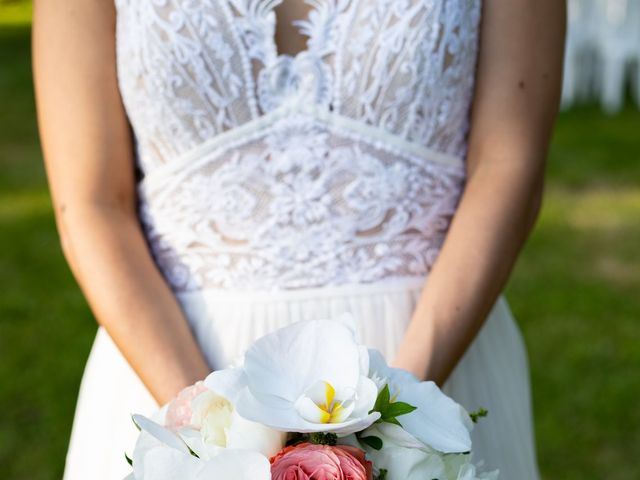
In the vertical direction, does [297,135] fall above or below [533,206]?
above

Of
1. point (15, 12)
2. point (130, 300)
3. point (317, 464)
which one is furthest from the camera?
point (15, 12)

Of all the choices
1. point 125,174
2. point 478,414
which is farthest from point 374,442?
point 125,174

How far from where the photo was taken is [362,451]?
118 cm

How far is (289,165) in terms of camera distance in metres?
1.83

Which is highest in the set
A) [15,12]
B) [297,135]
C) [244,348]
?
[297,135]

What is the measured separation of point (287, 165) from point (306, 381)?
0.68 metres

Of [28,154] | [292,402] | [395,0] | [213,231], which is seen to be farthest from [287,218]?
[28,154]

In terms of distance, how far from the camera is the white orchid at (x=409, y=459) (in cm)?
119

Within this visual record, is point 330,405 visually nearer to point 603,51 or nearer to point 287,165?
point 287,165

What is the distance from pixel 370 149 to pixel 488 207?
243 millimetres

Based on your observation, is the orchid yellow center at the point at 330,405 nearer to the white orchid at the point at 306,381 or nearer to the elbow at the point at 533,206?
the white orchid at the point at 306,381

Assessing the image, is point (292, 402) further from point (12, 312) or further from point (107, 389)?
point (12, 312)

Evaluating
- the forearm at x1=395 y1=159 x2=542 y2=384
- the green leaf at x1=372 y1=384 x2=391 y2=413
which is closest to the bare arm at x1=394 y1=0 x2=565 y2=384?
the forearm at x1=395 y1=159 x2=542 y2=384

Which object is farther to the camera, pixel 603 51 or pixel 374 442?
pixel 603 51
